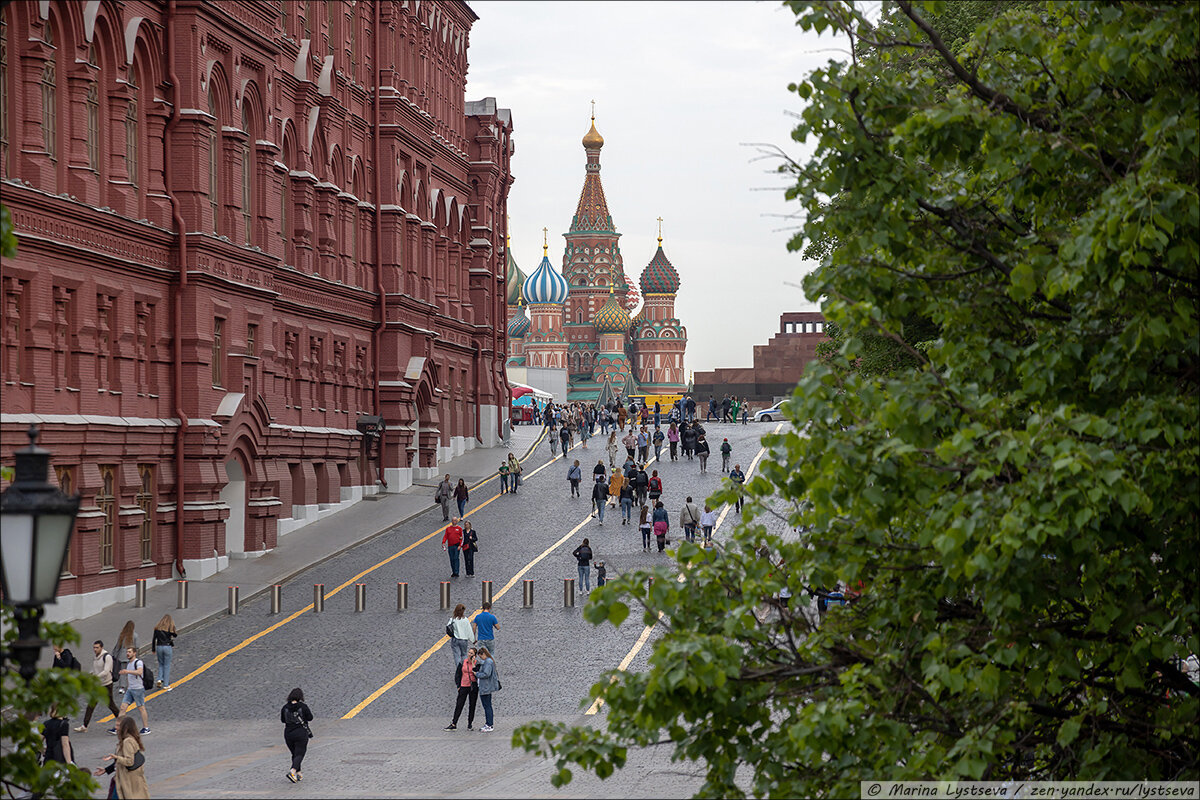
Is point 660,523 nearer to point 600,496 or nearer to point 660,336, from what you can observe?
point 600,496

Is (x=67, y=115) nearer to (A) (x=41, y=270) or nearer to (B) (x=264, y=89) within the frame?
(A) (x=41, y=270)

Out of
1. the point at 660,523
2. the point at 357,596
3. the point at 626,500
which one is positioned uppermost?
the point at 626,500

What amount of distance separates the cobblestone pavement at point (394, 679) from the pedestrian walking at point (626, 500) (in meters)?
0.38

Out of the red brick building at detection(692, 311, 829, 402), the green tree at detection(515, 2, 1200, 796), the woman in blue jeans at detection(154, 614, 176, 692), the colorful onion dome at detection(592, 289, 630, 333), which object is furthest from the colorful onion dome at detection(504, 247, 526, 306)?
the green tree at detection(515, 2, 1200, 796)

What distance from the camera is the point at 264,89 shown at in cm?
4019

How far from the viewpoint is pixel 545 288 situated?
14538 centimetres

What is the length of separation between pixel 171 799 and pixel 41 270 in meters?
15.1

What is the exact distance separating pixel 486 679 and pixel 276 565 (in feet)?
53.8

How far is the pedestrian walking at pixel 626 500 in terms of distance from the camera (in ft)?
142

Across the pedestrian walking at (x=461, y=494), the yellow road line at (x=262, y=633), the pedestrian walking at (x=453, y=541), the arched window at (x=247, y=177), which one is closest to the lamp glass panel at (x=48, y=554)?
the yellow road line at (x=262, y=633)

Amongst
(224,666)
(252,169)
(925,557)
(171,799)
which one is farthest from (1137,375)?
(252,169)

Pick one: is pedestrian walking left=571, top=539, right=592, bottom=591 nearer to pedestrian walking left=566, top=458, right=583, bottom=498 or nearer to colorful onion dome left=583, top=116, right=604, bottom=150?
pedestrian walking left=566, top=458, right=583, bottom=498

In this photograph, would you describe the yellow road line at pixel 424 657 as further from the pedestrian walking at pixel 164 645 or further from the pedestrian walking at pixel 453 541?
the pedestrian walking at pixel 164 645

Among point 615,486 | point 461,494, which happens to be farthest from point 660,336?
point 461,494
